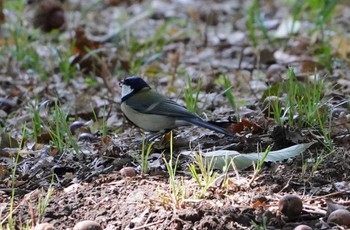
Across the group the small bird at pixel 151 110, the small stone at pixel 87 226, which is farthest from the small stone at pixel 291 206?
the small bird at pixel 151 110

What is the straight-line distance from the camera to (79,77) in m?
6.41

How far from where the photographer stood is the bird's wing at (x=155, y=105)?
14.1 feet

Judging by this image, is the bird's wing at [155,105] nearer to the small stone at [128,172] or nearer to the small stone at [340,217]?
the small stone at [128,172]

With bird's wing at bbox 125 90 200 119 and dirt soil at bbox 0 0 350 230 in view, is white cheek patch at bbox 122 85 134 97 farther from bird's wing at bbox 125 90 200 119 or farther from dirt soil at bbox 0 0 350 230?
dirt soil at bbox 0 0 350 230

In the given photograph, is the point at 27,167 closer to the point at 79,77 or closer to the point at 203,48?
the point at 79,77

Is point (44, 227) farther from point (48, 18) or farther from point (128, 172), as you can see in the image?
point (48, 18)

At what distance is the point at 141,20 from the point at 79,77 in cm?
205

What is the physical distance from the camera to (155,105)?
4516 mm

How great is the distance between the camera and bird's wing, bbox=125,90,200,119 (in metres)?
4.30

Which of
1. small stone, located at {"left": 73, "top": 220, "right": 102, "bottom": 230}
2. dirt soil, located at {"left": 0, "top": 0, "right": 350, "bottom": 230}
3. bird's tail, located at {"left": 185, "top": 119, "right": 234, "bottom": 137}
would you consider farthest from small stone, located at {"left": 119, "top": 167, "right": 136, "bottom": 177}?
small stone, located at {"left": 73, "top": 220, "right": 102, "bottom": 230}

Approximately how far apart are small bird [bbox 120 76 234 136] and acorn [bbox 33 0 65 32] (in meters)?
3.15

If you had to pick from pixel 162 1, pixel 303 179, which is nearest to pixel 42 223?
pixel 303 179

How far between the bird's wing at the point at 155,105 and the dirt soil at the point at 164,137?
15 cm

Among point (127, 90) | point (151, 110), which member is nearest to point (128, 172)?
point (151, 110)
